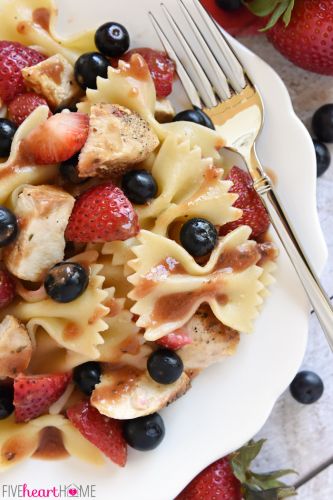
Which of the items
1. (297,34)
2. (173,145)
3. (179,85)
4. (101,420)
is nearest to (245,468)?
(101,420)

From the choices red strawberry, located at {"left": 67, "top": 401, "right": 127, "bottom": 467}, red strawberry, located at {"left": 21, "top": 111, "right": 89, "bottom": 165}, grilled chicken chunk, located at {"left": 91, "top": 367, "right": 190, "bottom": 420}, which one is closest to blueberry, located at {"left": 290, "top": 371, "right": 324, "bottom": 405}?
grilled chicken chunk, located at {"left": 91, "top": 367, "right": 190, "bottom": 420}

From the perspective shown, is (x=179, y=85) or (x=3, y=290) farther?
(x=179, y=85)

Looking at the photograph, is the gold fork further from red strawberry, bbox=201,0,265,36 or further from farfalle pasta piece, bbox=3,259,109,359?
farfalle pasta piece, bbox=3,259,109,359

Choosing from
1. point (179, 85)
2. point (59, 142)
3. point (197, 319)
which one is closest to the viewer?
point (59, 142)

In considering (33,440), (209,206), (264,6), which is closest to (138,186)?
(209,206)

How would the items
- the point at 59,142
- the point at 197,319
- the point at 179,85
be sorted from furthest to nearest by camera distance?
the point at 179,85 → the point at 197,319 → the point at 59,142

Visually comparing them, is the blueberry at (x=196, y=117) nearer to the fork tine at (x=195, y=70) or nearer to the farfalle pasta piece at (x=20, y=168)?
the fork tine at (x=195, y=70)

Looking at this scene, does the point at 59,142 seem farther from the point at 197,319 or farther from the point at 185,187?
the point at 197,319
